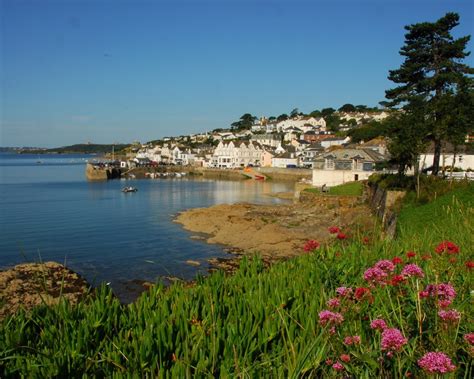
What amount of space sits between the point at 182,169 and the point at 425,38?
89.7m

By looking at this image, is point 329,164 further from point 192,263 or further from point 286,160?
point 286,160

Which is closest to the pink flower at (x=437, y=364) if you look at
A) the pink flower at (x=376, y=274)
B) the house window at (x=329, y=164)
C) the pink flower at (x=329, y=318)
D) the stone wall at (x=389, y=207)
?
the pink flower at (x=329, y=318)

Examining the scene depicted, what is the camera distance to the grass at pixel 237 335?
317 centimetres

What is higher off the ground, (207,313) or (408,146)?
(408,146)

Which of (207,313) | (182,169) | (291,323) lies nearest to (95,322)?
(207,313)

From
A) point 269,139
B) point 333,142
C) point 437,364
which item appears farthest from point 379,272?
point 269,139

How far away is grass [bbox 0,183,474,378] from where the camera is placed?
3.17 m

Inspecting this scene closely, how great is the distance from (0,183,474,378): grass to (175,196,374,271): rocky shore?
15.3m

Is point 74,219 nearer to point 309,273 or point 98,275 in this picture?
point 98,275

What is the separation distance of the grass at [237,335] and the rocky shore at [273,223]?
1534cm

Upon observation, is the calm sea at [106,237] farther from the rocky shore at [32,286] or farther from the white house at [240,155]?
the white house at [240,155]

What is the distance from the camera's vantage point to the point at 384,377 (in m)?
3.03

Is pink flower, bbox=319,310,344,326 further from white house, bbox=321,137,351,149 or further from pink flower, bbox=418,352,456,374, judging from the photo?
white house, bbox=321,137,351,149

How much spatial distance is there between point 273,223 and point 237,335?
1178 inches
